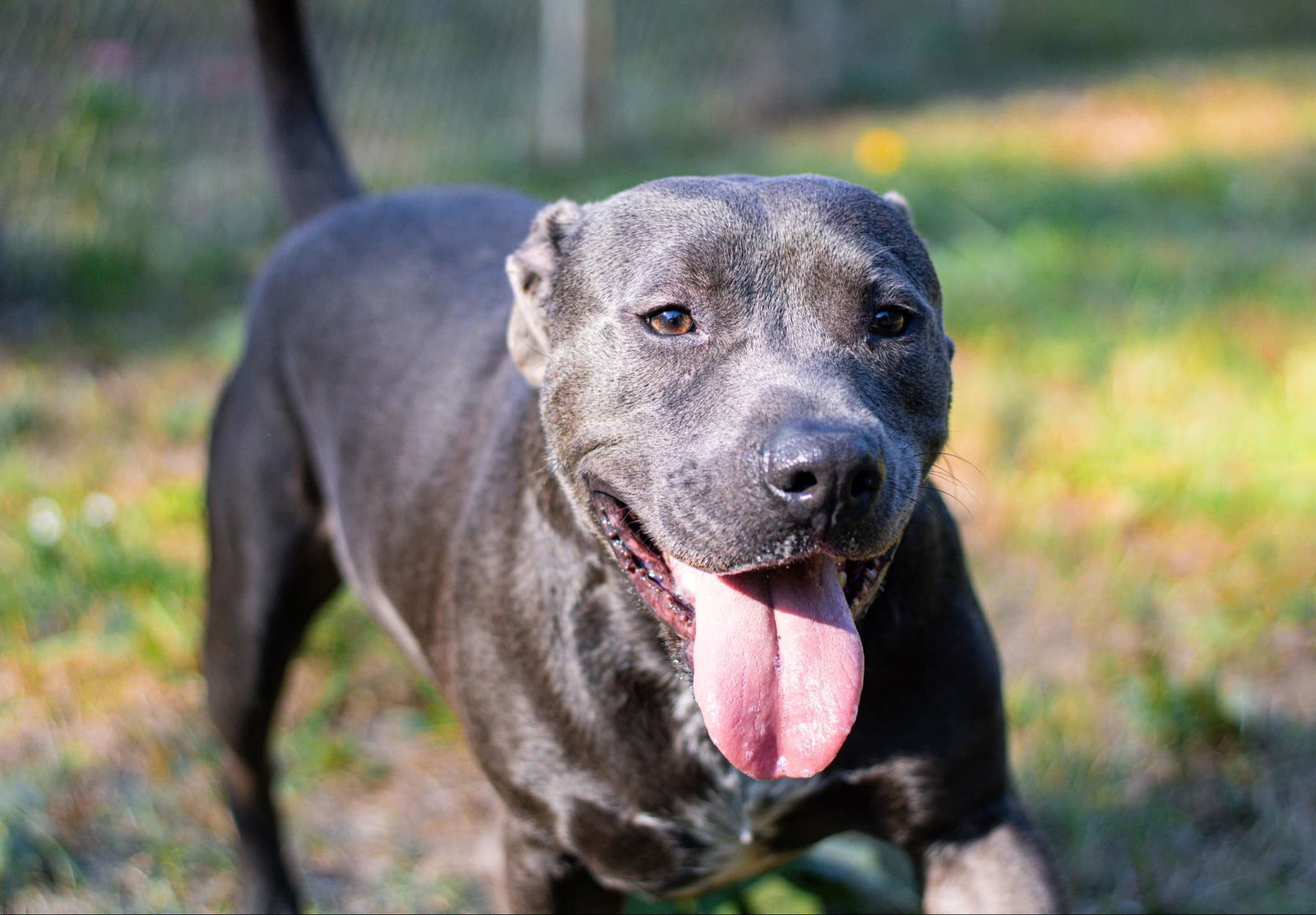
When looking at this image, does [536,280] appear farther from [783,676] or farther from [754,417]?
[783,676]

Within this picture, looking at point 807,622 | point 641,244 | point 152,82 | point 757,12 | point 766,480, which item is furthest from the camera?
point 757,12

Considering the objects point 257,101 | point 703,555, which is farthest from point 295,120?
point 257,101

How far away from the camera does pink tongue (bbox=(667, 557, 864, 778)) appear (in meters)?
2.11

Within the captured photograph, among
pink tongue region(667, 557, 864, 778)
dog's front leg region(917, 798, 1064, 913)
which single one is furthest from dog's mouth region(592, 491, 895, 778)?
dog's front leg region(917, 798, 1064, 913)

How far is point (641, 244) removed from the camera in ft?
7.73

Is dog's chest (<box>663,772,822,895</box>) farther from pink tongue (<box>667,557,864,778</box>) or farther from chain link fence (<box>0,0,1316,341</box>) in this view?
chain link fence (<box>0,0,1316,341</box>)

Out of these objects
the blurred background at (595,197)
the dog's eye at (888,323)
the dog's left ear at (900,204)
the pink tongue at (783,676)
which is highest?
the dog's left ear at (900,204)

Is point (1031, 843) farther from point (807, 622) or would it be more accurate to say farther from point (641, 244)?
point (641, 244)

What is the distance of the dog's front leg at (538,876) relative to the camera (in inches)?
104

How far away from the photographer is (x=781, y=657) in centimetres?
213

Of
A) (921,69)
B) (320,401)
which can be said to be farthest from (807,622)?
(921,69)

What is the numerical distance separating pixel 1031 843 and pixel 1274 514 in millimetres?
2250

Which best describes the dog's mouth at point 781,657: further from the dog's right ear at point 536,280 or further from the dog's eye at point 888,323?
the dog's right ear at point 536,280

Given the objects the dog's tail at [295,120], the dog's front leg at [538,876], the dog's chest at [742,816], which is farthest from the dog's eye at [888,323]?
the dog's tail at [295,120]
